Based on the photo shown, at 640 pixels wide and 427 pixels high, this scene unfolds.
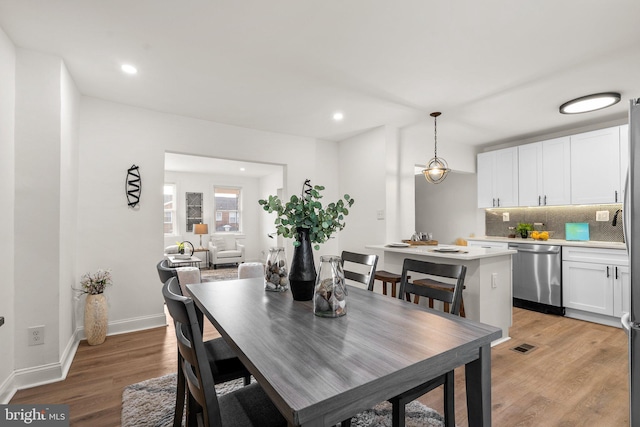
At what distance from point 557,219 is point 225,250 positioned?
732 centimetres

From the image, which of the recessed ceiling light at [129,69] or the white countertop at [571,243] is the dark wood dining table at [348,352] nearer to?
the recessed ceiling light at [129,69]

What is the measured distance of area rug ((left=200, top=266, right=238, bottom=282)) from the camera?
21.6 ft

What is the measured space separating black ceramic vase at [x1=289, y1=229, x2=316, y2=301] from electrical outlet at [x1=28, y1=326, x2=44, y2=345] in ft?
7.27

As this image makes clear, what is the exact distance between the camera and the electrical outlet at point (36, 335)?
2.37 metres

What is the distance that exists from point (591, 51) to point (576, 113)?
1583 mm

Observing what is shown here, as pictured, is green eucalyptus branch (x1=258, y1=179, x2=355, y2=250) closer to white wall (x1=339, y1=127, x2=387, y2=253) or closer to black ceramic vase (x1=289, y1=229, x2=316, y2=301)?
black ceramic vase (x1=289, y1=229, x2=316, y2=301)

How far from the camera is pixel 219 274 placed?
23.5ft

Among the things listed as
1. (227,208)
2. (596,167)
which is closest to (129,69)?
(596,167)

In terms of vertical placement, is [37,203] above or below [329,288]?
above

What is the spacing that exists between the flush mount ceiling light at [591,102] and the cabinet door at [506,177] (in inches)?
52.5

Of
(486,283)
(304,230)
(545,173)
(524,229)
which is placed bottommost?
(486,283)

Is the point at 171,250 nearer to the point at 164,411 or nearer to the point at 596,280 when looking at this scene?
the point at 164,411

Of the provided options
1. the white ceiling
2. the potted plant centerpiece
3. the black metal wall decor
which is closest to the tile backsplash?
the white ceiling

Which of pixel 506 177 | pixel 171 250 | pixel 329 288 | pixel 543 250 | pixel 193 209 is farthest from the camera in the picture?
pixel 193 209
